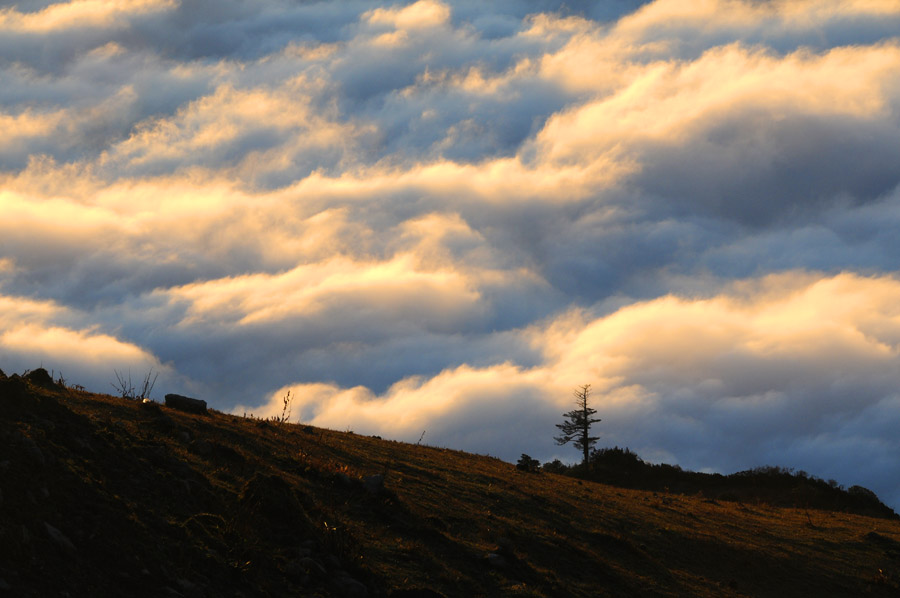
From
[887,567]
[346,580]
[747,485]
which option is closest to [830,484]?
[747,485]

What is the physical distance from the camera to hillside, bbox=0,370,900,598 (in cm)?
1283

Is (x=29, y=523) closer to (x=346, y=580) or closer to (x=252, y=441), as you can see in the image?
(x=346, y=580)

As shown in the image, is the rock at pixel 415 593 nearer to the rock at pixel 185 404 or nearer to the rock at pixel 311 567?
the rock at pixel 311 567

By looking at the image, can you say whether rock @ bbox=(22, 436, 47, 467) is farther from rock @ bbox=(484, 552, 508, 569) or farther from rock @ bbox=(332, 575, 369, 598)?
rock @ bbox=(484, 552, 508, 569)

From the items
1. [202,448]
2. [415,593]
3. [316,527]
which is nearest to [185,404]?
[202,448]

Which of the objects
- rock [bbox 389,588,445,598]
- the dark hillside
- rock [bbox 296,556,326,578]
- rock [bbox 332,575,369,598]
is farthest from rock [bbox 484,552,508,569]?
the dark hillside

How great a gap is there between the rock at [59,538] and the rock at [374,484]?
9970 millimetres

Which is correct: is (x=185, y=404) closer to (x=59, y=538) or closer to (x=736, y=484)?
(x=59, y=538)

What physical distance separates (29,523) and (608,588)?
1472cm

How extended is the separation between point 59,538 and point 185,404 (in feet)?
50.1

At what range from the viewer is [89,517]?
1319 centimetres

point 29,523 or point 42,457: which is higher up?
point 42,457

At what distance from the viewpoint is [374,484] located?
21531 mm

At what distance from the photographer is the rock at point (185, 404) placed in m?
26.9
